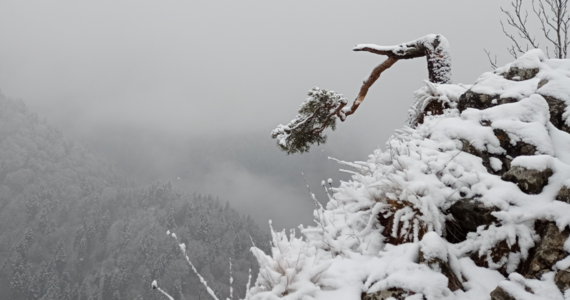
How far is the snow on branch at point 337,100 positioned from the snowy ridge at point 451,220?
233 cm

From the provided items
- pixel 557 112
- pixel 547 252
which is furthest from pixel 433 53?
pixel 547 252

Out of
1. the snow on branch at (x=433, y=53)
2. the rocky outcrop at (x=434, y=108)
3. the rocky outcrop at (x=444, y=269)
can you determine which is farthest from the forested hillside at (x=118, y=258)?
the rocky outcrop at (x=444, y=269)

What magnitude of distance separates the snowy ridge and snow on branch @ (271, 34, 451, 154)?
7.65ft

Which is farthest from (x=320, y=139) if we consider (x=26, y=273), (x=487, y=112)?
(x=26, y=273)

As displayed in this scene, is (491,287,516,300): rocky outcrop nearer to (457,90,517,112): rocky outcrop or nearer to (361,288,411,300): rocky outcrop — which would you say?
(361,288,411,300): rocky outcrop

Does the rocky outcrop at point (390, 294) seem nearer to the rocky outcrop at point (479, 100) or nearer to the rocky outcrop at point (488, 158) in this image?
the rocky outcrop at point (488, 158)

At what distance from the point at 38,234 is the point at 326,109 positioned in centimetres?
24574

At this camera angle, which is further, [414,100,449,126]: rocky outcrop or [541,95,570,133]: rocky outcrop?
[414,100,449,126]: rocky outcrop

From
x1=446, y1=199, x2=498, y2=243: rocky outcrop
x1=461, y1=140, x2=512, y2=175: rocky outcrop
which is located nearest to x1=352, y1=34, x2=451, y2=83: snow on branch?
x1=461, y1=140, x2=512, y2=175: rocky outcrop

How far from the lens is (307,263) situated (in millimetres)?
2506

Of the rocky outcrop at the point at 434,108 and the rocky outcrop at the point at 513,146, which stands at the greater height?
the rocky outcrop at the point at 434,108

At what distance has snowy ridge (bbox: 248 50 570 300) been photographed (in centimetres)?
208

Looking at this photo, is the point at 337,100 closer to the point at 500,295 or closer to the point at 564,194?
the point at 564,194

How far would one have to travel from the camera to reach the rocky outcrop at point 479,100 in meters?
3.81
